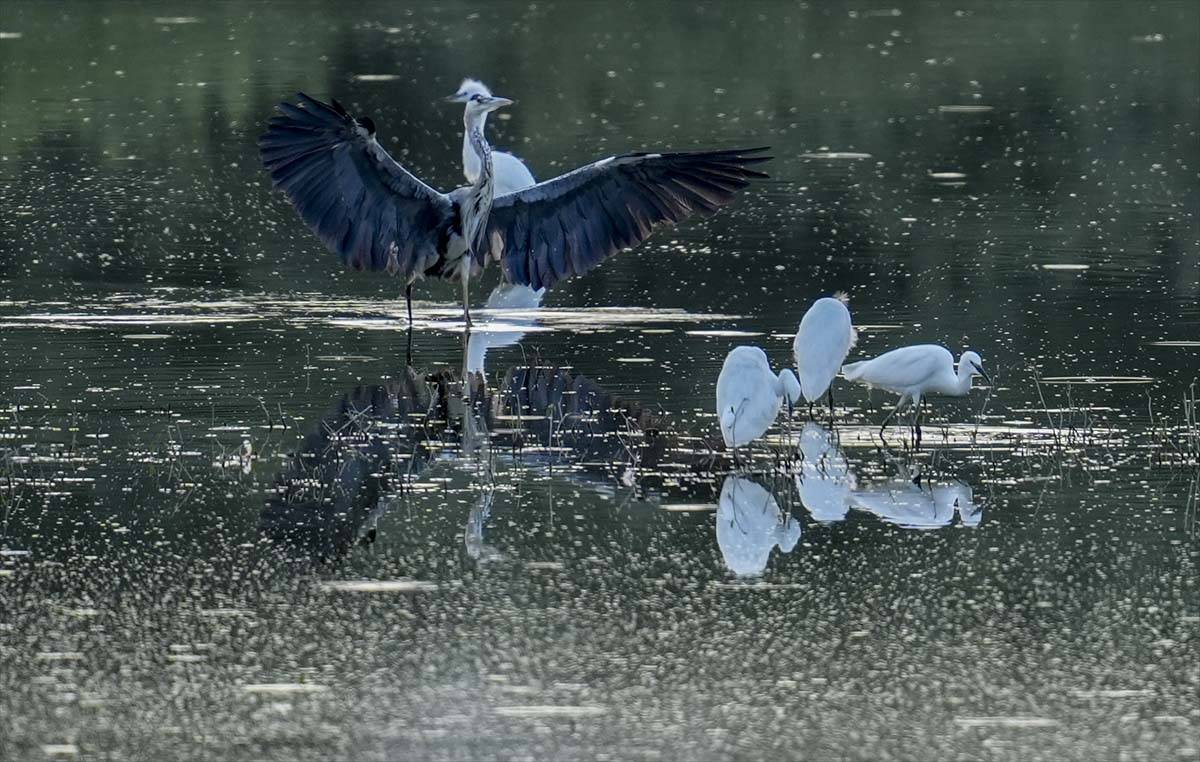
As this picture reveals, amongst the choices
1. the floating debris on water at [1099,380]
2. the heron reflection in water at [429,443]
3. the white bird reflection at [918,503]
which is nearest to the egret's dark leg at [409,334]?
the heron reflection in water at [429,443]

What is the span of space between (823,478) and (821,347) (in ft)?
5.02

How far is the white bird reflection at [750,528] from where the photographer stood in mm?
8406

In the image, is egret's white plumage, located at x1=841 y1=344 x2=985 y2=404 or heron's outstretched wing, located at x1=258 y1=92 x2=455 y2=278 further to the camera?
heron's outstretched wing, located at x1=258 y1=92 x2=455 y2=278

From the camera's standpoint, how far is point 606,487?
31.3 feet

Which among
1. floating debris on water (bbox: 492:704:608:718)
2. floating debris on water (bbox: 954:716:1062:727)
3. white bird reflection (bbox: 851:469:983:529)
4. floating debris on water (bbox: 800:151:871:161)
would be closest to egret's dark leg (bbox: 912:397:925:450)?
white bird reflection (bbox: 851:469:983:529)

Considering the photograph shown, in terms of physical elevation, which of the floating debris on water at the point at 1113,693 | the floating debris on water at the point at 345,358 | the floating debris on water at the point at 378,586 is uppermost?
the floating debris on water at the point at 1113,693

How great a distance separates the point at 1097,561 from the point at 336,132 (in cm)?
623

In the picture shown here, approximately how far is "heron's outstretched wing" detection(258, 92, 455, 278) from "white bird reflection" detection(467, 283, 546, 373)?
0.62 meters

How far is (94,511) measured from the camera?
29.8 ft

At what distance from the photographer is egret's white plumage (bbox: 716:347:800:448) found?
33.0 feet

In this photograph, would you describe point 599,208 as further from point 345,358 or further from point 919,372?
point 919,372

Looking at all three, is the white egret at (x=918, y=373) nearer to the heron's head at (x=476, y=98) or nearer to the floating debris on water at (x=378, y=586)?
the floating debris on water at (x=378, y=586)

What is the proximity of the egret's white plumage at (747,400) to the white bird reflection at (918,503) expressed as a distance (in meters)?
0.74

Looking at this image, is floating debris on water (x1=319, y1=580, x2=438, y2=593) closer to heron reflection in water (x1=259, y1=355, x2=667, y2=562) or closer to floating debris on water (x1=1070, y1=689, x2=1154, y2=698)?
heron reflection in water (x1=259, y1=355, x2=667, y2=562)
